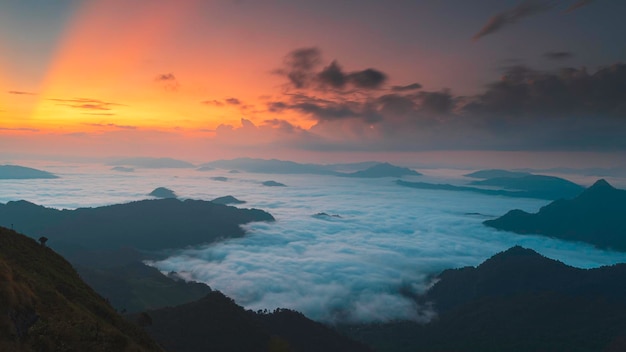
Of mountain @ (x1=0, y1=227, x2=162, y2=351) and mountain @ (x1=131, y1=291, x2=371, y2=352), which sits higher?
mountain @ (x1=0, y1=227, x2=162, y2=351)

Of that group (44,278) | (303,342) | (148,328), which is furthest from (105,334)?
(303,342)

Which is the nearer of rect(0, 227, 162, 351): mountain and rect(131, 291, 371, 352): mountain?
rect(0, 227, 162, 351): mountain

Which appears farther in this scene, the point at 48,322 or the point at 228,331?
the point at 228,331

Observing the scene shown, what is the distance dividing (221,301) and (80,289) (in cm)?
9329

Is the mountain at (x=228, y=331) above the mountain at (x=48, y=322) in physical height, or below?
below

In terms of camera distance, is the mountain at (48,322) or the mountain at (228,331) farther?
the mountain at (228,331)

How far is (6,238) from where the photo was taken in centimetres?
6438

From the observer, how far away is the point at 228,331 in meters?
135

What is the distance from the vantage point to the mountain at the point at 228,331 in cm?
12519

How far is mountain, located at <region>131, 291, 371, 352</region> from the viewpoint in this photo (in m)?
125

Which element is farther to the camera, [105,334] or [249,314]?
[249,314]

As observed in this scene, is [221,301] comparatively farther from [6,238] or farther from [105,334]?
[105,334]

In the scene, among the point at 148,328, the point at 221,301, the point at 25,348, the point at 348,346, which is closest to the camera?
the point at 25,348

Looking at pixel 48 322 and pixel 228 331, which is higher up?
pixel 48 322
